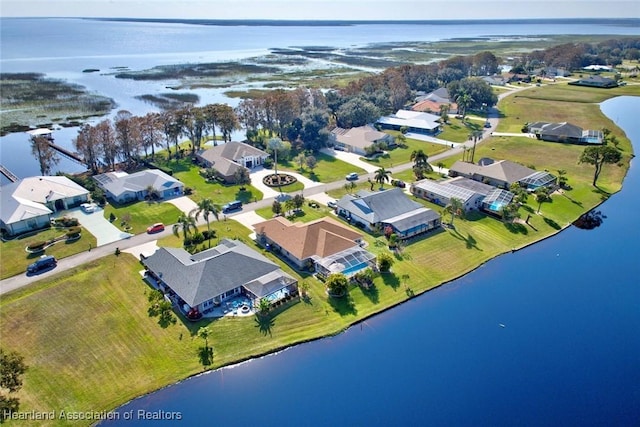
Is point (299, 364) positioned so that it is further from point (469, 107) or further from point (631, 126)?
point (631, 126)

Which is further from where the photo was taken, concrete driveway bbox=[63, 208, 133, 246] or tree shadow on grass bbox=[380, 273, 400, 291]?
concrete driveway bbox=[63, 208, 133, 246]

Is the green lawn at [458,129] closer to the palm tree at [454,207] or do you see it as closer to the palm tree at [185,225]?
the palm tree at [454,207]

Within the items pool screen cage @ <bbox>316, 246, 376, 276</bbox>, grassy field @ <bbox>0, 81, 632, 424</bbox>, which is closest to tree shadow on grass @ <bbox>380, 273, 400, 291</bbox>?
grassy field @ <bbox>0, 81, 632, 424</bbox>

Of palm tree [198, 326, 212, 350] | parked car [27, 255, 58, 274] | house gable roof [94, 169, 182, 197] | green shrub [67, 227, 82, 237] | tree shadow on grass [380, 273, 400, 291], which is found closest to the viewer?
palm tree [198, 326, 212, 350]

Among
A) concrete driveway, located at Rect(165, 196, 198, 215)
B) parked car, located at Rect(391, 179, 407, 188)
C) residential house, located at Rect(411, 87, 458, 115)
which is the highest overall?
residential house, located at Rect(411, 87, 458, 115)

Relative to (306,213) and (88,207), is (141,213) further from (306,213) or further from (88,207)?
(306,213)

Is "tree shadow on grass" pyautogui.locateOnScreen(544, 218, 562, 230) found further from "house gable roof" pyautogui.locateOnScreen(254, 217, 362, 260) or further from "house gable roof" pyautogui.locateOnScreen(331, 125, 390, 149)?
"house gable roof" pyautogui.locateOnScreen(331, 125, 390, 149)
